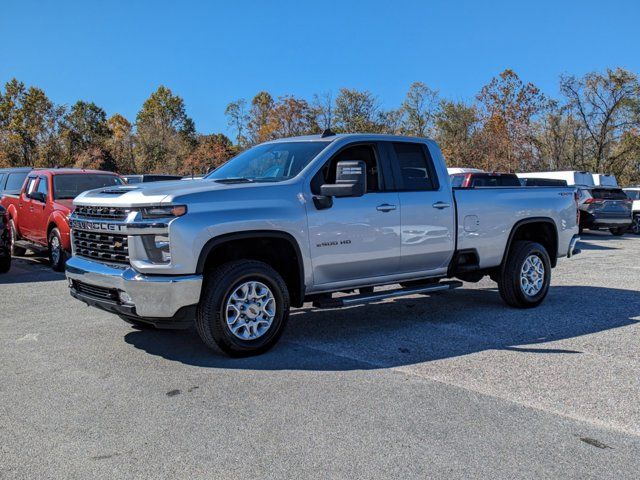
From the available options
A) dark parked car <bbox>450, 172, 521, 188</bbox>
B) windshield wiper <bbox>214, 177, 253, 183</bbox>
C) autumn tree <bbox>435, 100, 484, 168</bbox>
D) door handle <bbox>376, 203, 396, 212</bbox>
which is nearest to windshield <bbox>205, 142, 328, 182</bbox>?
windshield wiper <bbox>214, 177, 253, 183</bbox>

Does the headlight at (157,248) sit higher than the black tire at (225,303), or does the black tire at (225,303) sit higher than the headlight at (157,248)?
the headlight at (157,248)

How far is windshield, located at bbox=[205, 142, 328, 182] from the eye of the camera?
6.08 meters

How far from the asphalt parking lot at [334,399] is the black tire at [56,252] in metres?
3.87

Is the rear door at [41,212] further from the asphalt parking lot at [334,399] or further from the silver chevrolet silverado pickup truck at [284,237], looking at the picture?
the silver chevrolet silverado pickup truck at [284,237]

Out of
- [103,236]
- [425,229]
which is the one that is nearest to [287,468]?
[103,236]

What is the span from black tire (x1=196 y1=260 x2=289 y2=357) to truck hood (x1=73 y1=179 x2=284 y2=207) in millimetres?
696

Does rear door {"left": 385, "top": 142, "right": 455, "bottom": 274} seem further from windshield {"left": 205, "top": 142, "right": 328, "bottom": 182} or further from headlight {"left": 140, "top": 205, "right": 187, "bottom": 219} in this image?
headlight {"left": 140, "top": 205, "right": 187, "bottom": 219}

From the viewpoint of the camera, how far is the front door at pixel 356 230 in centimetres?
576

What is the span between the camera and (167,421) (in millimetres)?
3947

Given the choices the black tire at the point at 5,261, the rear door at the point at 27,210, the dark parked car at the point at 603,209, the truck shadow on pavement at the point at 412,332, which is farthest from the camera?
the dark parked car at the point at 603,209

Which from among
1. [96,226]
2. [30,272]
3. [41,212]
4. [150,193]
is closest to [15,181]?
[41,212]

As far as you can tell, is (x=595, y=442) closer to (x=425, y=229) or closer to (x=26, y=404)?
(x=425, y=229)

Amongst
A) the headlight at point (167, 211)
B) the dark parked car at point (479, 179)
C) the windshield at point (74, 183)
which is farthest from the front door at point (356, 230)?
the dark parked car at point (479, 179)

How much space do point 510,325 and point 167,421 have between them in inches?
163
